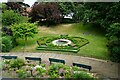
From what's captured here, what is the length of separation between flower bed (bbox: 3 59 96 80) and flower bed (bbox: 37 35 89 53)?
2.36 m

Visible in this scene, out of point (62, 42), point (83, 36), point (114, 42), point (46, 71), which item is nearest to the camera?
point (46, 71)

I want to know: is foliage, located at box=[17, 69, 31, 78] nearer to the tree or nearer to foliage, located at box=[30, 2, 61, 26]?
the tree

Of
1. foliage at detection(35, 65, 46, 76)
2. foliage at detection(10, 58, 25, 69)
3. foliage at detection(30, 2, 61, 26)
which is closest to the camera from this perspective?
foliage at detection(35, 65, 46, 76)

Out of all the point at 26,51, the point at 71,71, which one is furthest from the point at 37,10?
the point at 71,71

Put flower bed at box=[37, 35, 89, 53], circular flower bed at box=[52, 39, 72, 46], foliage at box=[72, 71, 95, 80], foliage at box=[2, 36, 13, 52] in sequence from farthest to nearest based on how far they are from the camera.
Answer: circular flower bed at box=[52, 39, 72, 46]
flower bed at box=[37, 35, 89, 53]
foliage at box=[2, 36, 13, 52]
foliage at box=[72, 71, 95, 80]

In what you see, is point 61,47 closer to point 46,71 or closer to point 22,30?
point 22,30

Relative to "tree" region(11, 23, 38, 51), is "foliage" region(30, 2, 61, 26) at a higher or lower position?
higher

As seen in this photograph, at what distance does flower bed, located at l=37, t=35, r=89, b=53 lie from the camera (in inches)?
520

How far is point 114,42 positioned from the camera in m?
12.2

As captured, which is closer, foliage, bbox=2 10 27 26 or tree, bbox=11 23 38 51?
tree, bbox=11 23 38 51

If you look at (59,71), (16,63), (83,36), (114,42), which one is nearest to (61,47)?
(83,36)

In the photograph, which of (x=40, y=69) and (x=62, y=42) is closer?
(x=40, y=69)

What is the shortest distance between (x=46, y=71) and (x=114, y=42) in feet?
11.9

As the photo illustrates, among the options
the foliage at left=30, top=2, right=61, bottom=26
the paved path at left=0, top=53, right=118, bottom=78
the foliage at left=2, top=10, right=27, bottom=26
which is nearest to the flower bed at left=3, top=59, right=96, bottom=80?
the paved path at left=0, top=53, right=118, bottom=78
